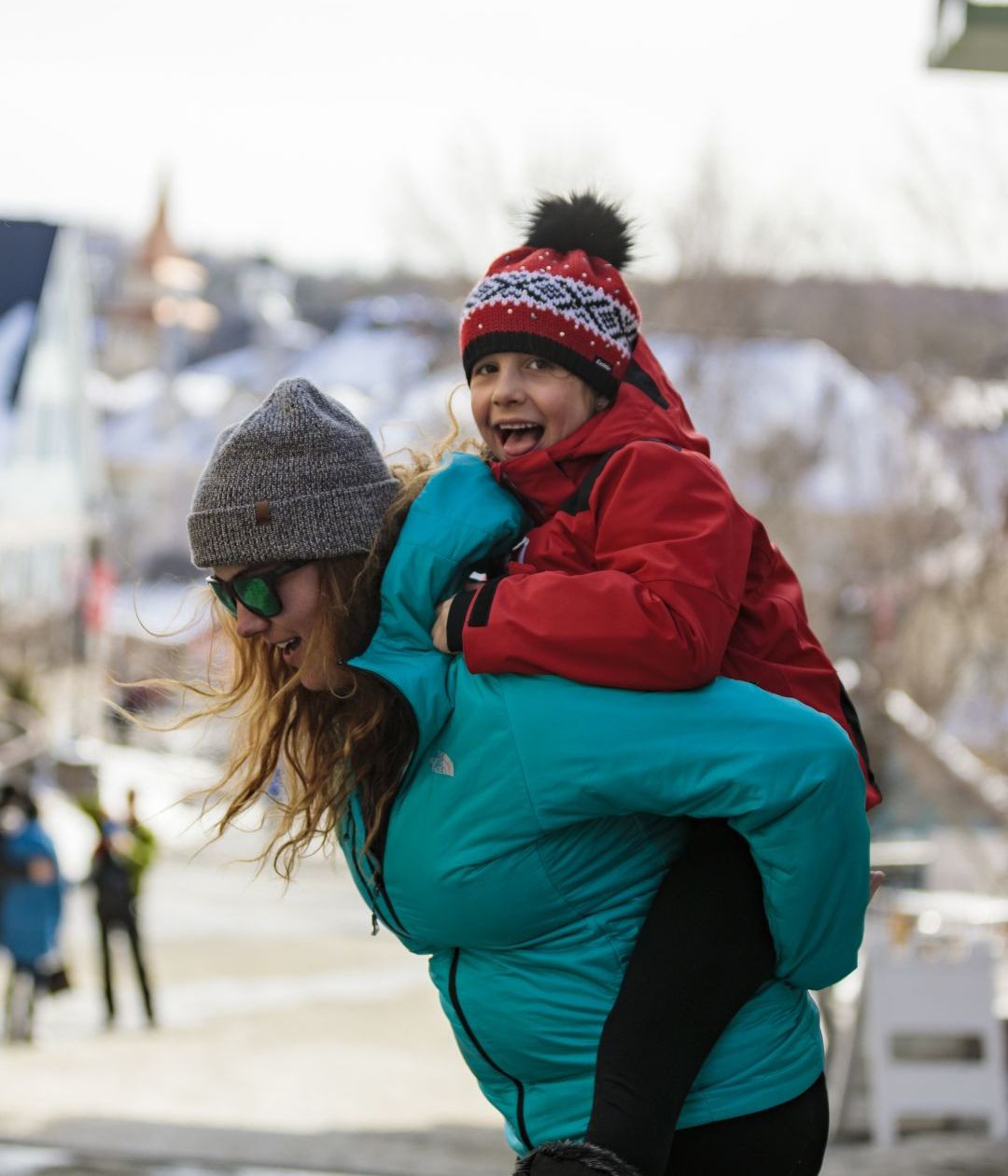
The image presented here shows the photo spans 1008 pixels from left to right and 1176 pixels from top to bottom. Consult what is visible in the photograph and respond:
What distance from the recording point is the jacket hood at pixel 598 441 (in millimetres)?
2252

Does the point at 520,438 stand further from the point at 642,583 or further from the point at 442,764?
the point at 442,764

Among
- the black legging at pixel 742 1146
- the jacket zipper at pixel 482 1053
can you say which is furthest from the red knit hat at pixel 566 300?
the black legging at pixel 742 1146

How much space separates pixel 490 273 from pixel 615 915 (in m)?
0.93

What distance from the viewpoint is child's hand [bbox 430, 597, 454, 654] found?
83.9 inches

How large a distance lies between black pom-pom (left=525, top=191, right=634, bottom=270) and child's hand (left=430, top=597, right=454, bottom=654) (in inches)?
23.8

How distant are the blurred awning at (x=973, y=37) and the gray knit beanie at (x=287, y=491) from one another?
8.17 feet

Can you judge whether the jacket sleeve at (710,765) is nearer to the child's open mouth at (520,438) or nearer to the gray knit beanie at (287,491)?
the gray knit beanie at (287,491)

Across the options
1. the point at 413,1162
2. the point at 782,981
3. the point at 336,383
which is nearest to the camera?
the point at 782,981

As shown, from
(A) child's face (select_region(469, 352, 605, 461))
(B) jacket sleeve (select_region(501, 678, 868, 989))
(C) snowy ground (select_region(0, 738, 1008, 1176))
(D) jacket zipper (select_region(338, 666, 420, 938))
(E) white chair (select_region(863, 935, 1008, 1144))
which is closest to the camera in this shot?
(B) jacket sleeve (select_region(501, 678, 868, 989))

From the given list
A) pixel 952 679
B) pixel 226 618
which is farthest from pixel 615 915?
pixel 952 679

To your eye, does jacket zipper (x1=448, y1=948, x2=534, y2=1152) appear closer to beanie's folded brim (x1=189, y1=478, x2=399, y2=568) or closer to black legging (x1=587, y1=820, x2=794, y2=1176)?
black legging (x1=587, y1=820, x2=794, y2=1176)

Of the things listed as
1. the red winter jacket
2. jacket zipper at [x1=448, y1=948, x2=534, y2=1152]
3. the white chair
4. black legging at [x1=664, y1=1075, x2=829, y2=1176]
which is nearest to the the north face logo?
the red winter jacket

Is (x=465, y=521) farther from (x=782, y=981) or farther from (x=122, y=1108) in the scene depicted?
(x=122, y=1108)

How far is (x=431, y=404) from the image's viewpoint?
101 feet
